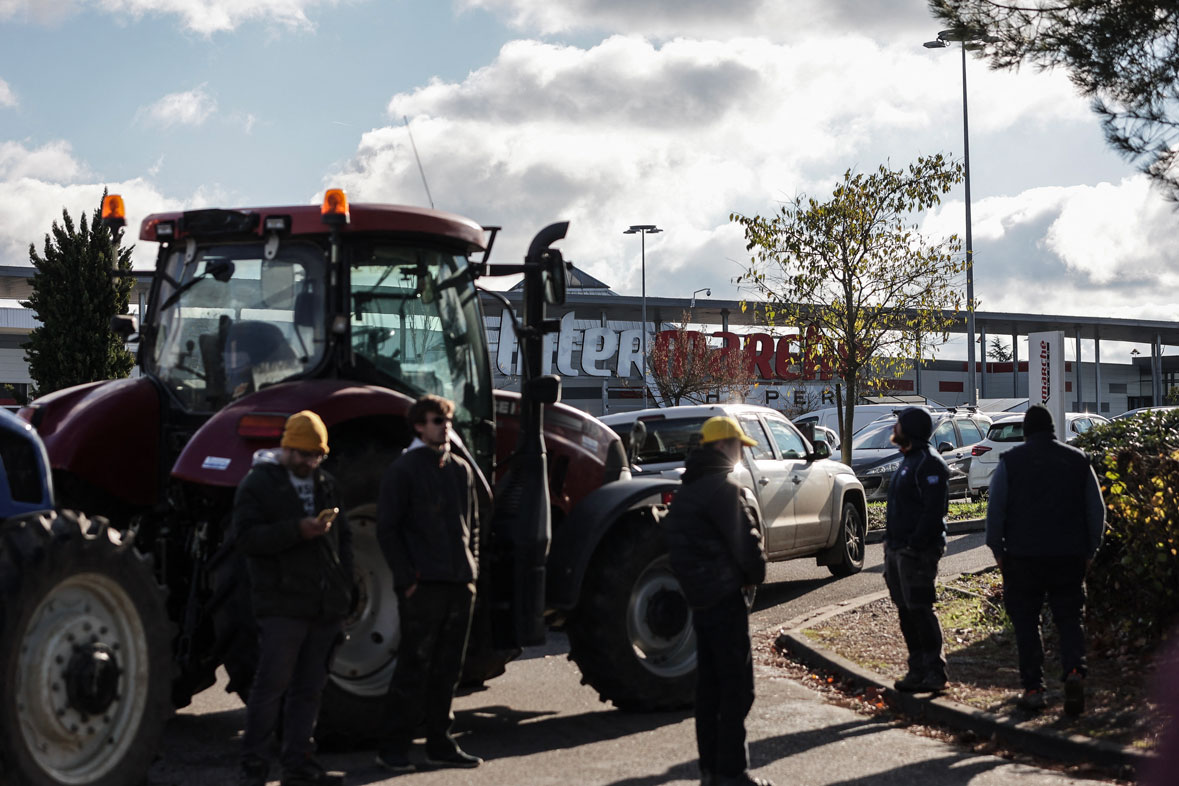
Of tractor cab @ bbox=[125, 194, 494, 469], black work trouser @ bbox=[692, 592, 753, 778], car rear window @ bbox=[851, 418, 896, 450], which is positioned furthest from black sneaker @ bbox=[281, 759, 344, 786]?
car rear window @ bbox=[851, 418, 896, 450]

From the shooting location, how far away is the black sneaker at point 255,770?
19.2 feet

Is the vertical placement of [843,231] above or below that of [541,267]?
above

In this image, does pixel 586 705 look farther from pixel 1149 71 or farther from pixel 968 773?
pixel 1149 71

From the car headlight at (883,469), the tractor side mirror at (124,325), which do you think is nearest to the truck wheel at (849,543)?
the car headlight at (883,469)

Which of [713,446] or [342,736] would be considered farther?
[342,736]

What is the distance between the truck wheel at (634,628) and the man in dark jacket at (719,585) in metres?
1.60

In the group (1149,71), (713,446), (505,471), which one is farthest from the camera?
(1149,71)

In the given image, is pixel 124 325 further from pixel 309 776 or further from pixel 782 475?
pixel 782 475

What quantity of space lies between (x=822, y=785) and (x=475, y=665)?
2071 millimetres

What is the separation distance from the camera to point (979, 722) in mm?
7621

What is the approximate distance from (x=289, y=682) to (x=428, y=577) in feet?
2.77

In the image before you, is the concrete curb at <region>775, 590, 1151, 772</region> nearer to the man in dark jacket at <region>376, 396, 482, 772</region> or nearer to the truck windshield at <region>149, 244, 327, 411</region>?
the man in dark jacket at <region>376, 396, 482, 772</region>

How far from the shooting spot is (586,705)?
8484 millimetres

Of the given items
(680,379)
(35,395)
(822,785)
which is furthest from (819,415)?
(822,785)
